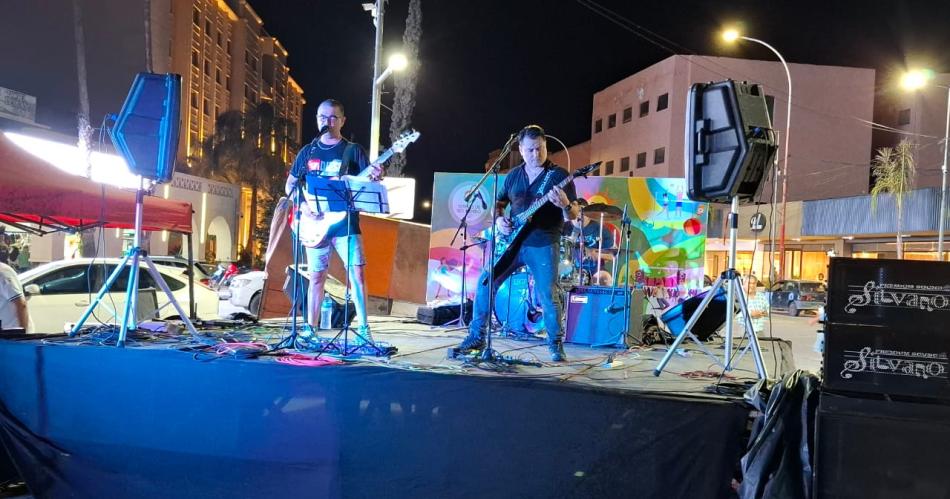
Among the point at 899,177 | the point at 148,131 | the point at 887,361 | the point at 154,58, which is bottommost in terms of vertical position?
the point at 887,361

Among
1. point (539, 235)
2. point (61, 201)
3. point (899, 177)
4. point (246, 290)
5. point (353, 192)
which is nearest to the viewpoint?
point (353, 192)

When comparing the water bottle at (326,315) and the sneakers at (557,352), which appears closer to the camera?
the sneakers at (557,352)

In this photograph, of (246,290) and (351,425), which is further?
(246,290)

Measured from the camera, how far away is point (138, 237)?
14.6 feet

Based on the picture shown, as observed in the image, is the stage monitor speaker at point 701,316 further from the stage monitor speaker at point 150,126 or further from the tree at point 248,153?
the tree at point 248,153

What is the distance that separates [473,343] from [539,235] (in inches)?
37.6

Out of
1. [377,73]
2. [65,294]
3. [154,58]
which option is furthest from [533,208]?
[154,58]

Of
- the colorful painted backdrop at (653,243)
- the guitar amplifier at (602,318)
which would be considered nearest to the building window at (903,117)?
the colorful painted backdrop at (653,243)

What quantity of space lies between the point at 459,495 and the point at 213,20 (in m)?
44.9

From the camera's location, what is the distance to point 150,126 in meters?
4.40

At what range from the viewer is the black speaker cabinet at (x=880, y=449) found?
2707 mm

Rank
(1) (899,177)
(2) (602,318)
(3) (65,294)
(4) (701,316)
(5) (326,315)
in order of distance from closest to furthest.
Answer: (4) (701,316)
(2) (602,318)
(5) (326,315)
(3) (65,294)
(1) (899,177)

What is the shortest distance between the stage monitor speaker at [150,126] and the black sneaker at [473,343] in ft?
8.22

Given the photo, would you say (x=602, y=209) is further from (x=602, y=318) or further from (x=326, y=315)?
(x=326, y=315)
